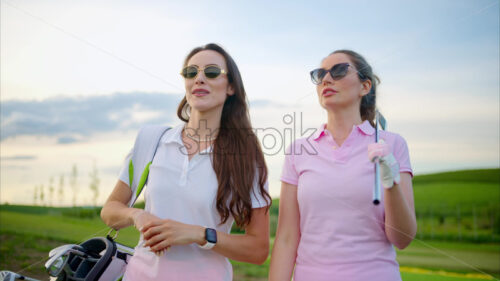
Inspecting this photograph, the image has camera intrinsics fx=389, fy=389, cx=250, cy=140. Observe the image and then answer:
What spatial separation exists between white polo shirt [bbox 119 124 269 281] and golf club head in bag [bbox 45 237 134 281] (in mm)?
131

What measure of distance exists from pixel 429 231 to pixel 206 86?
13.7m

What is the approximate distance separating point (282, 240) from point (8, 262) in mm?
7763

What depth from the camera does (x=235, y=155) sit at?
9.62 ft

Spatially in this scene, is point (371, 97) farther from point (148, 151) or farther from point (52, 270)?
point (52, 270)

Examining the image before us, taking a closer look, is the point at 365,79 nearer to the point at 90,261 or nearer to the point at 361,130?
the point at 361,130

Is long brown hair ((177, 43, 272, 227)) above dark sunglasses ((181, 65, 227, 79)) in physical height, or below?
below

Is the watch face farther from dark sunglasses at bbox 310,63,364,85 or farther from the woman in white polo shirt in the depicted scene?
dark sunglasses at bbox 310,63,364,85

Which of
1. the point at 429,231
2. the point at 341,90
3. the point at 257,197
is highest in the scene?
the point at 341,90

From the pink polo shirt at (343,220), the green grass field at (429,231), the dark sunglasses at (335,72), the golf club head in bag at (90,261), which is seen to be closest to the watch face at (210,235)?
the pink polo shirt at (343,220)

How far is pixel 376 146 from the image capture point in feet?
6.88

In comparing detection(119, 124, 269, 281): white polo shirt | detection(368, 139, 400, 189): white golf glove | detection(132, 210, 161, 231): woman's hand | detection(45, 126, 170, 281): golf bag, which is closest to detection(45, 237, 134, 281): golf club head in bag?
detection(45, 126, 170, 281): golf bag

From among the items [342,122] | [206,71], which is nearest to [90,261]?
[206,71]

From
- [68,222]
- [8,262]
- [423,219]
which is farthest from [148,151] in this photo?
[423,219]

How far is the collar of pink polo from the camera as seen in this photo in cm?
279
